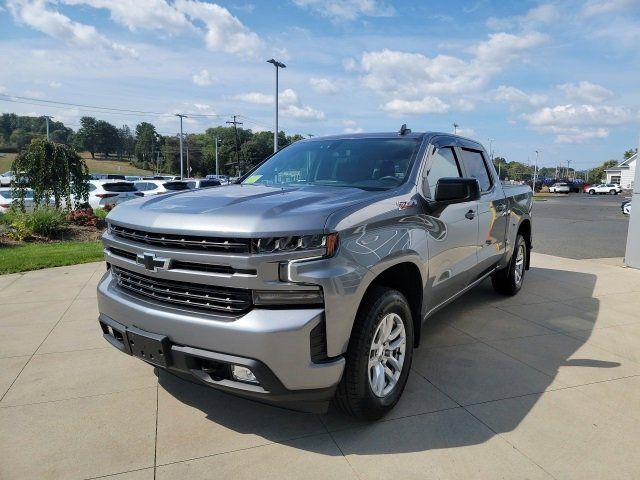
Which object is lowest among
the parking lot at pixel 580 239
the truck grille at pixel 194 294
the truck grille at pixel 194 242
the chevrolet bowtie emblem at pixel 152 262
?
the parking lot at pixel 580 239

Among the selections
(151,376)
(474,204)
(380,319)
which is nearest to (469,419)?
(380,319)

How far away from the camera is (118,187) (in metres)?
18.2

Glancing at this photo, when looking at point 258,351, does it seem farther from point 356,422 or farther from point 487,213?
point 487,213

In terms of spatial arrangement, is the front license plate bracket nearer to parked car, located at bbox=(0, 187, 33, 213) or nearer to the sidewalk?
the sidewalk

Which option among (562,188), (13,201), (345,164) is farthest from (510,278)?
(562,188)

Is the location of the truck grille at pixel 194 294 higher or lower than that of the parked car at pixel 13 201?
higher

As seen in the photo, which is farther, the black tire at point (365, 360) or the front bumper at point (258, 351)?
the black tire at point (365, 360)

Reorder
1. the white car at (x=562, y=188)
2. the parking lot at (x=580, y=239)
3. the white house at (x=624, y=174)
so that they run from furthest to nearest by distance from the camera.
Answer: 1. the white house at (x=624, y=174)
2. the white car at (x=562, y=188)
3. the parking lot at (x=580, y=239)

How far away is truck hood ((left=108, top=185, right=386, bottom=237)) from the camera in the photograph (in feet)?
7.98

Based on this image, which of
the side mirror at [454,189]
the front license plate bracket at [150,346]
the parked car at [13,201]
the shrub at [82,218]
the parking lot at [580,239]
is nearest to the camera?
the front license plate bracket at [150,346]

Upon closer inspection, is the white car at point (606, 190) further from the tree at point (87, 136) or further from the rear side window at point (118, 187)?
the tree at point (87, 136)

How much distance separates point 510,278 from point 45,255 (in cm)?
804

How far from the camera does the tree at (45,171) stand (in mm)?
13055

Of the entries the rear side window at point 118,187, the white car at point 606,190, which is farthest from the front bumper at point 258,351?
the white car at point 606,190
